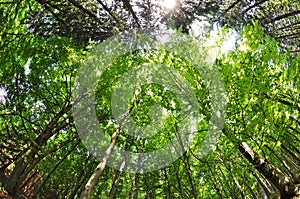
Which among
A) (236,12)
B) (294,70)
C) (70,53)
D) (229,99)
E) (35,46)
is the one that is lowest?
(229,99)

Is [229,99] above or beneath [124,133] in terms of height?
beneath

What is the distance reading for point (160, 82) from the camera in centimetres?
800

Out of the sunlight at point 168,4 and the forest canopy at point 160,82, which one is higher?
the sunlight at point 168,4

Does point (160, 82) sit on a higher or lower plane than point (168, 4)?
lower

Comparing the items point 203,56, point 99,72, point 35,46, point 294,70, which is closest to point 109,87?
point 99,72

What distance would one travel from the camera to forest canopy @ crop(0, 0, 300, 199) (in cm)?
503

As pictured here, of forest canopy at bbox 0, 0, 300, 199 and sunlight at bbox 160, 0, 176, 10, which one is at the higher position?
sunlight at bbox 160, 0, 176, 10

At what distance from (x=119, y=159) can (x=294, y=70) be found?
9.46 m

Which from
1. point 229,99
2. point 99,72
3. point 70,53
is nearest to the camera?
point 229,99

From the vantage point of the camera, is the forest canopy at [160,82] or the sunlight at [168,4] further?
the sunlight at [168,4]

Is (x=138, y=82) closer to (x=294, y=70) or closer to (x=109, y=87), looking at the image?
(x=109, y=87)

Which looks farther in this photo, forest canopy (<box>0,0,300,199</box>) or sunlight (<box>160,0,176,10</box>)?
sunlight (<box>160,0,176,10</box>)

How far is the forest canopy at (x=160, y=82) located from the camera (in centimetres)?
503

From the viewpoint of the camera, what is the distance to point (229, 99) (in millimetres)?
5047
